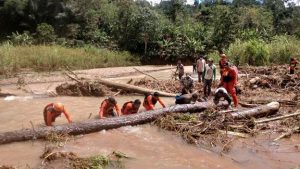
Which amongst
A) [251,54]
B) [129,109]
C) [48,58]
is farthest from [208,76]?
[48,58]

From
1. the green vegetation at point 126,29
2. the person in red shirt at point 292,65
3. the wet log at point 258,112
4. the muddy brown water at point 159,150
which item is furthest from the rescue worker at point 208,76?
the green vegetation at point 126,29

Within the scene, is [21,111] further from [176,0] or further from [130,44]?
[176,0]

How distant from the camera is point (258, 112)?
461 inches

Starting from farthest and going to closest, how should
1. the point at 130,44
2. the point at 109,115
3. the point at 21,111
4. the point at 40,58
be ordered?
the point at 130,44
the point at 40,58
the point at 21,111
the point at 109,115

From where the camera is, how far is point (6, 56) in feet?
70.7

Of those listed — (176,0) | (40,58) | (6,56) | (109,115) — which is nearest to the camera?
(109,115)

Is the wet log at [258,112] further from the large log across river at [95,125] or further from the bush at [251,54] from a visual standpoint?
the bush at [251,54]

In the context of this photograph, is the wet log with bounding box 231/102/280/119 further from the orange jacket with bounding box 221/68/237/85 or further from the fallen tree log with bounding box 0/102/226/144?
the orange jacket with bounding box 221/68/237/85

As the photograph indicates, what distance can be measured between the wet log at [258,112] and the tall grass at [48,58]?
13.8 m

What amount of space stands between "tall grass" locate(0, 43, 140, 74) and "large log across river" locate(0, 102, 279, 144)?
1227cm

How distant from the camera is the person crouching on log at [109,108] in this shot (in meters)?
11.1

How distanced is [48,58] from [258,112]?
1518 cm

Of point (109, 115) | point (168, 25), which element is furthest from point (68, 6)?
point (109, 115)

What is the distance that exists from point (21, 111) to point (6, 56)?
895cm
